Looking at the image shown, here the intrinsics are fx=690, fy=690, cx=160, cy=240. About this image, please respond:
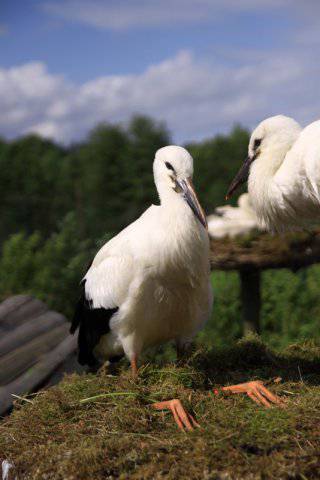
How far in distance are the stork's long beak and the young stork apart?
2.68ft

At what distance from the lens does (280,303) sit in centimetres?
859

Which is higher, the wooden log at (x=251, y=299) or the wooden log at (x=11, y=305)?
the wooden log at (x=11, y=305)

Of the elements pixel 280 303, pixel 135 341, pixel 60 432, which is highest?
pixel 135 341

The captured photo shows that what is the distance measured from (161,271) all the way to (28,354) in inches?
76.9

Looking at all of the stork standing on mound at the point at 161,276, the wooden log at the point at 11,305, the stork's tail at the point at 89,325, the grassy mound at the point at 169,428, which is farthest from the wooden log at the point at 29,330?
the stork standing on mound at the point at 161,276

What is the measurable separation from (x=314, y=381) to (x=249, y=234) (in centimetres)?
182

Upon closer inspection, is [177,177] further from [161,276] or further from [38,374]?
[38,374]

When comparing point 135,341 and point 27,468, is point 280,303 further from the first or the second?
point 27,468

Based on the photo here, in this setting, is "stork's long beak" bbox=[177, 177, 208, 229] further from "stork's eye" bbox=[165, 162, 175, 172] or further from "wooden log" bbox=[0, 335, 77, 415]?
"wooden log" bbox=[0, 335, 77, 415]

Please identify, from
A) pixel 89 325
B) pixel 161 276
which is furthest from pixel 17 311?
pixel 161 276

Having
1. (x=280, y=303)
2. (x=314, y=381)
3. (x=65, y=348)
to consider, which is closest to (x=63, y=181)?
(x=280, y=303)

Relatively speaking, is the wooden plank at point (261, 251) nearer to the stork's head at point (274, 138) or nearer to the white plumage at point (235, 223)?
the white plumage at point (235, 223)

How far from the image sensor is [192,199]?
3.92m

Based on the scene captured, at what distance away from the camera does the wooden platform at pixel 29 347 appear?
5156 mm
